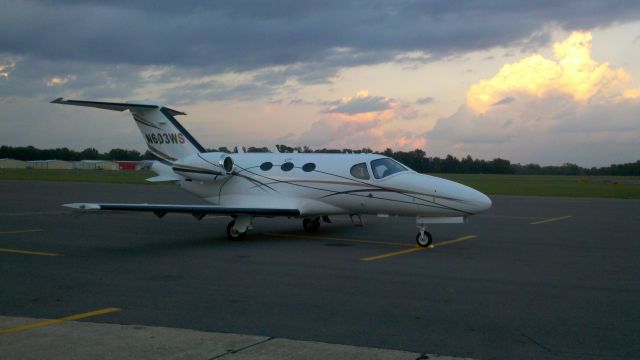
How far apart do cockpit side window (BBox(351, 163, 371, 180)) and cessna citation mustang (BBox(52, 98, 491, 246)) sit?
3 cm

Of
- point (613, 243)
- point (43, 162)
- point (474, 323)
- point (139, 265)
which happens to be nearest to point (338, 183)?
point (139, 265)

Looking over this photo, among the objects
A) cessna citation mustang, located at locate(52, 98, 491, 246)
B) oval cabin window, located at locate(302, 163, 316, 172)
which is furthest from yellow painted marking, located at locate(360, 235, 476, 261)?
oval cabin window, located at locate(302, 163, 316, 172)

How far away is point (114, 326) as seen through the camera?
7.00m

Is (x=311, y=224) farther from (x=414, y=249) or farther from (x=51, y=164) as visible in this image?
(x=51, y=164)

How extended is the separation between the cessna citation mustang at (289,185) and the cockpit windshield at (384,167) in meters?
0.03

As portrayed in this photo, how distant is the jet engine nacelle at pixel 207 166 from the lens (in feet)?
58.3

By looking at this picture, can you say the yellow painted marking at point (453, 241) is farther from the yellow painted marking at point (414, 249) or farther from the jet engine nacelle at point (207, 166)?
the jet engine nacelle at point (207, 166)

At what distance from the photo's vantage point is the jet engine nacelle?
17766mm

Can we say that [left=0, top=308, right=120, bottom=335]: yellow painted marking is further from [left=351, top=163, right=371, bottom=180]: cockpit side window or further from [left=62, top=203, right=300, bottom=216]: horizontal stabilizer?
[left=351, top=163, right=371, bottom=180]: cockpit side window

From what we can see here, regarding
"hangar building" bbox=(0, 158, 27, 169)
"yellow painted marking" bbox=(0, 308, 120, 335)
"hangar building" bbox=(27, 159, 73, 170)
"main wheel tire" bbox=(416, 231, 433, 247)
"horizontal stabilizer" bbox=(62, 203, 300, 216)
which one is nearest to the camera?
"yellow painted marking" bbox=(0, 308, 120, 335)

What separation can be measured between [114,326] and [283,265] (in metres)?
5.27

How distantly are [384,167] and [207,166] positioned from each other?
535 centimetres

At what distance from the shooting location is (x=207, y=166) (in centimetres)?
1784

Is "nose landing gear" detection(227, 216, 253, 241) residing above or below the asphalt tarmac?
above
